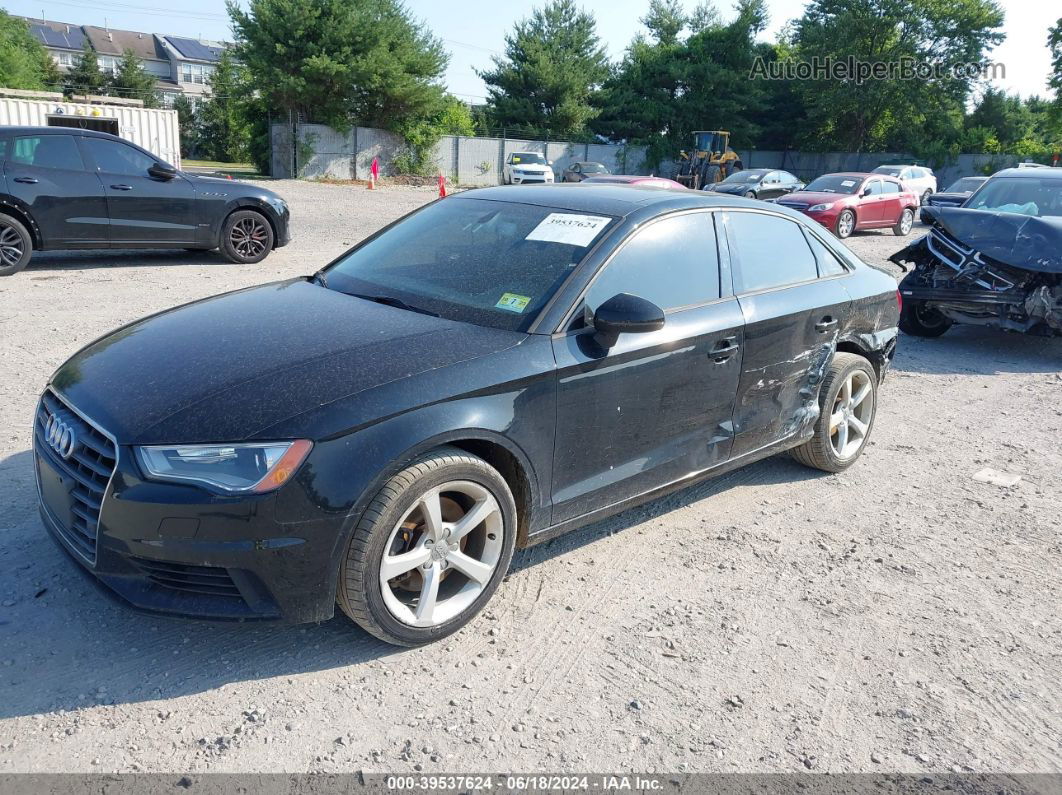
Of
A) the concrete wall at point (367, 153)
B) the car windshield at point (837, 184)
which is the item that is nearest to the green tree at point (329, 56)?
the concrete wall at point (367, 153)

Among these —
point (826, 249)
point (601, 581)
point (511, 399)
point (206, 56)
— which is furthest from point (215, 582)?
point (206, 56)

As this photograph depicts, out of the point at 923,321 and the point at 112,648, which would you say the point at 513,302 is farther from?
the point at 923,321

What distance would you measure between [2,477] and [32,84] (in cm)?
5591

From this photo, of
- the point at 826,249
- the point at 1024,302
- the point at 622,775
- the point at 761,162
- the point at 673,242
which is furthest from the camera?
the point at 761,162

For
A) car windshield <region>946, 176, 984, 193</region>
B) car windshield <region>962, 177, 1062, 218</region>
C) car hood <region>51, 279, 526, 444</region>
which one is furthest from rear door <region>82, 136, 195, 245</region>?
car windshield <region>946, 176, 984, 193</region>

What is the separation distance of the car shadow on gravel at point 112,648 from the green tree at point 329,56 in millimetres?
34080

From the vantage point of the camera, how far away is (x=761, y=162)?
2085 inches

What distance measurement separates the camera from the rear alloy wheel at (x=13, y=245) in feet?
30.2

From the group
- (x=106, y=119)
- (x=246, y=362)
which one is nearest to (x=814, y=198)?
(x=246, y=362)

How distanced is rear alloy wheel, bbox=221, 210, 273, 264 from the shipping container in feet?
45.4

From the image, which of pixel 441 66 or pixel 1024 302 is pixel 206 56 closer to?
pixel 441 66

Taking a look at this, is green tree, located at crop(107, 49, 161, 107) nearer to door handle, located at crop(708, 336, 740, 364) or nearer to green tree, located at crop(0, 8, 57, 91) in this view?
green tree, located at crop(0, 8, 57, 91)

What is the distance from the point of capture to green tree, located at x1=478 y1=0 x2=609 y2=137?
48000 millimetres

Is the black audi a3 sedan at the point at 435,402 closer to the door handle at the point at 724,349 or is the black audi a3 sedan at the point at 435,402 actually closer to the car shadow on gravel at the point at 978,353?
the door handle at the point at 724,349
